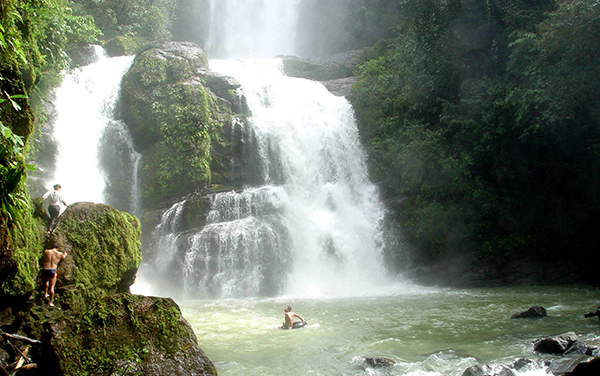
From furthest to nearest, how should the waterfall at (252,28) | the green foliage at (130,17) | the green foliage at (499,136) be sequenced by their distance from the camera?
1. the waterfall at (252,28)
2. the green foliage at (130,17)
3. the green foliage at (499,136)

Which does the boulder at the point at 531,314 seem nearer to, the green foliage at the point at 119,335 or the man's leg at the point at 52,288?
the green foliage at the point at 119,335

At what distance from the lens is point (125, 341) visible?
5012 mm

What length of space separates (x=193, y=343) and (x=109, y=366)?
1.01m

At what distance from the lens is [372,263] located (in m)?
16.3

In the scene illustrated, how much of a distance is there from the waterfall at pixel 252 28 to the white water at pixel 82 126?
73.6ft

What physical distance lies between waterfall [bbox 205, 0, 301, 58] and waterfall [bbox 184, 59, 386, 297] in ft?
68.9

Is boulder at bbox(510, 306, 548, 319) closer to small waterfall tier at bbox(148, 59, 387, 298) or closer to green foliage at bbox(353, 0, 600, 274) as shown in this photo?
small waterfall tier at bbox(148, 59, 387, 298)

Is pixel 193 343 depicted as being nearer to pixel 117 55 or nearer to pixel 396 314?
pixel 396 314

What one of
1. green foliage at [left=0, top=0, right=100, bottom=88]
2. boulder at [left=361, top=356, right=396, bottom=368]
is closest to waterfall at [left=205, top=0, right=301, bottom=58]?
green foliage at [left=0, top=0, right=100, bottom=88]

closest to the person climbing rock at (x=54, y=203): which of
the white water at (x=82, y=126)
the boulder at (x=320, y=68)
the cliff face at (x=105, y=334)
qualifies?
the cliff face at (x=105, y=334)

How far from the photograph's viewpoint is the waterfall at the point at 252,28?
4038cm

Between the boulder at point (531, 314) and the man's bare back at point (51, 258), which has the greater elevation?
the man's bare back at point (51, 258)

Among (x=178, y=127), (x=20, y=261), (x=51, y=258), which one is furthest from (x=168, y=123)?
(x=20, y=261)

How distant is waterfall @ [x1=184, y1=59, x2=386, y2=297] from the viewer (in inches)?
575
